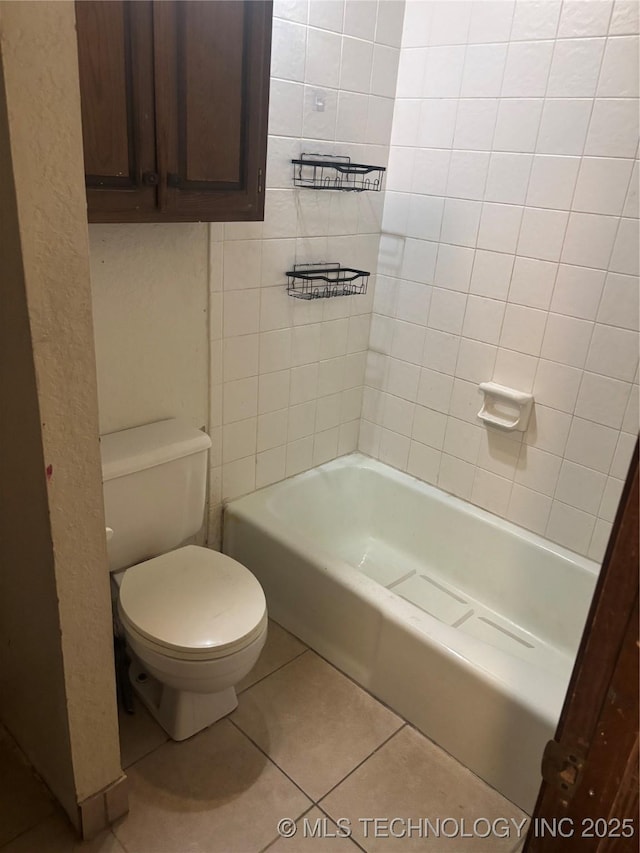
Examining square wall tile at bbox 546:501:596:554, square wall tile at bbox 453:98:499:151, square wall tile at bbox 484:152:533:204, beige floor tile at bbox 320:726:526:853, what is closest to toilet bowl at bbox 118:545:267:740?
beige floor tile at bbox 320:726:526:853

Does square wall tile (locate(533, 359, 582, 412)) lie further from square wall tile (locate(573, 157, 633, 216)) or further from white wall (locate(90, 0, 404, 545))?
white wall (locate(90, 0, 404, 545))

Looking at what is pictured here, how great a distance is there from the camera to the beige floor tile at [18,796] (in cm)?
152

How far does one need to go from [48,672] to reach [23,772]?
461 millimetres

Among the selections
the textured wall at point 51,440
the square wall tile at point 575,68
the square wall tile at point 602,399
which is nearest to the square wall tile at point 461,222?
the square wall tile at point 575,68

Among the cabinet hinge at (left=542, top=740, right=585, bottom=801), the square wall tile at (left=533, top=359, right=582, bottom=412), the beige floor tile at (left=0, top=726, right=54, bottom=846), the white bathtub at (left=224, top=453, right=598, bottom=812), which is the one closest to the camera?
the cabinet hinge at (left=542, top=740, right=585, bottom=801)

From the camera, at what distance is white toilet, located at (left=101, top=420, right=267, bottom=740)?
5.25 ft

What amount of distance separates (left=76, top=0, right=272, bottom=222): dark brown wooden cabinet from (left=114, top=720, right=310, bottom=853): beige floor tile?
1.42 meters

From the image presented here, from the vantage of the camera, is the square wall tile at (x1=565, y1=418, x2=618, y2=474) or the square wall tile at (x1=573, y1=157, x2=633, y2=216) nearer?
the square wall tile at (x1=573, y1=157, x2=633, y2=216)

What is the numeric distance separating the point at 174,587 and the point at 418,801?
2.85 ft

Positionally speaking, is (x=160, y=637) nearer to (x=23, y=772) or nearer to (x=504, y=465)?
(x=23, y=772)

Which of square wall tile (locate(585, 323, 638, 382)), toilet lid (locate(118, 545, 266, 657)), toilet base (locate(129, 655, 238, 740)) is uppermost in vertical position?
square wall tile (locate(585, 323, 638, 382))

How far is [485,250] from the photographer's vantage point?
213 centimetres

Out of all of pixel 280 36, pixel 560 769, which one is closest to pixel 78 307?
pixel 560 769

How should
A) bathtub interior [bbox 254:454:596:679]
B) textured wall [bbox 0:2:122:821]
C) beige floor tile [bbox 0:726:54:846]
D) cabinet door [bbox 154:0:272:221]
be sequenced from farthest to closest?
bathtub interior [bbox 254:454:596:679], beige floor tile [bbox 0:726:54:846], cabinet door [bbox 154:0:272:221], textured wall [bbox 0:2:122:821]
